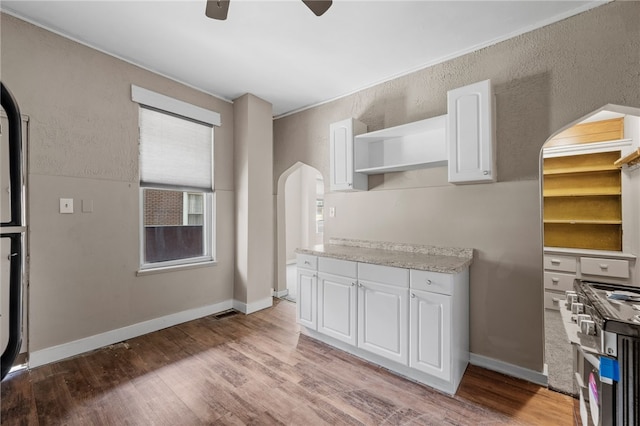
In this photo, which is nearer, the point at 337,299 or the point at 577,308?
the point at 577,308

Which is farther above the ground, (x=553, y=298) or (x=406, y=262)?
(x=406, y=262)

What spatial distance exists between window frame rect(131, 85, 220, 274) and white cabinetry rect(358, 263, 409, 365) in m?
2.07

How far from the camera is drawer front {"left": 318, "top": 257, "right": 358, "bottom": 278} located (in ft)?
8.21

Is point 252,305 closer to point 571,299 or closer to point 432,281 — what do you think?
point 432,281

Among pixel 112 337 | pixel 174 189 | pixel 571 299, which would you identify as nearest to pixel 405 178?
pixel 571 299

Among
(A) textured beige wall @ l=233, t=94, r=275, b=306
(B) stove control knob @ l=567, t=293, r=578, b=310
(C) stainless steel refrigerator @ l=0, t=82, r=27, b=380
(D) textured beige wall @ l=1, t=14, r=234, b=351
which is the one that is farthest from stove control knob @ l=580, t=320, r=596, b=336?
(D) textured beige wall @ l=1, t=14, r=234, b=351

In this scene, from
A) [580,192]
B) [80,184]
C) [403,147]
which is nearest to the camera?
[80,184]

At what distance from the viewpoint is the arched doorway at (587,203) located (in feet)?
10.5

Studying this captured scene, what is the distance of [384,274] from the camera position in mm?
2307

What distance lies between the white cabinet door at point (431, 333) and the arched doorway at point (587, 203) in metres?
1.78

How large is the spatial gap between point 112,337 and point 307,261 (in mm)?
1995

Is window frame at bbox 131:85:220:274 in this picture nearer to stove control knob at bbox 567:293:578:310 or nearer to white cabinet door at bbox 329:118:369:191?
white cabinet door at bbox 329:118:369:191

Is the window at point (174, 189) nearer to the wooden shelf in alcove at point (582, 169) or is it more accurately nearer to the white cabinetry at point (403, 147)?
the white cabinetry at point (403, 147)

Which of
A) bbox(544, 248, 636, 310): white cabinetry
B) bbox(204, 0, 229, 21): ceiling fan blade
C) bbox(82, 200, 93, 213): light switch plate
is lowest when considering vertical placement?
bbox(544, 248, 636, 310): white cabinetry
